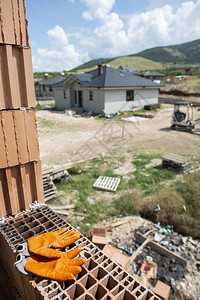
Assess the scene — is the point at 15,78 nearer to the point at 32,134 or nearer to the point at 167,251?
the point at 32,134

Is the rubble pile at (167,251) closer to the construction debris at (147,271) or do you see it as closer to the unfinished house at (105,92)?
the construction debris at (147,271)

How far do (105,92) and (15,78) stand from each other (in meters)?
20.9

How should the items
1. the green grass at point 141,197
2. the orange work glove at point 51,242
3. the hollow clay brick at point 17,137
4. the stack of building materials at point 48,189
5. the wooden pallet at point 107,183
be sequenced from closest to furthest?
the orange work glove at point 51,242
the hollow clay brick at point 17,137
the green grass at point 141,197
the stack of building materials at point 48,189
the wooden pallet at point 107,183

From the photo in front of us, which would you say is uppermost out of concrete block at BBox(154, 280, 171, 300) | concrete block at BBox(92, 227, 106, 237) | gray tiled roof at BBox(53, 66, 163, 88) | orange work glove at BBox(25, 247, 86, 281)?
gray tiled roof at BBox(53, 66, 163, 88)

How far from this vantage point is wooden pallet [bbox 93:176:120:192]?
25.0ft

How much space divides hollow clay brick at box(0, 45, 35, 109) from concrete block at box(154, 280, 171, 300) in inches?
153

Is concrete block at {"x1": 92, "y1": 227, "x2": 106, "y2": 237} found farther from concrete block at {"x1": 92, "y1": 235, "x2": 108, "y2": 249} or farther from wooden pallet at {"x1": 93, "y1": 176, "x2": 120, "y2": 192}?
wooden pallet at {"x1": 93, "y1": 176, "x2": 120, "y2": 192}

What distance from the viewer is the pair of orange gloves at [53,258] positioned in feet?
6.98

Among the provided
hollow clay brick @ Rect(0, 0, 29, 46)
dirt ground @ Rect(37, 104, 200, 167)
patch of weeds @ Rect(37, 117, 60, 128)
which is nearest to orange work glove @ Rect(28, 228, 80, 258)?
hollow clay brick @ Rect(0, 0, 29, 46)

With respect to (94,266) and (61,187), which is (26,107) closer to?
(94,266)

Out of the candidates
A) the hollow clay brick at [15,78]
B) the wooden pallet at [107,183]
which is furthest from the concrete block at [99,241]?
the hollow clay brick at [15,78]

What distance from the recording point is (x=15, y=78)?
288 centimetres

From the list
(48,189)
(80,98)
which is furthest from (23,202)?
(80,98)

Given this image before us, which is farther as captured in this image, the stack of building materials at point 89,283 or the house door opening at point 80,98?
the house door opening at point 80,98
